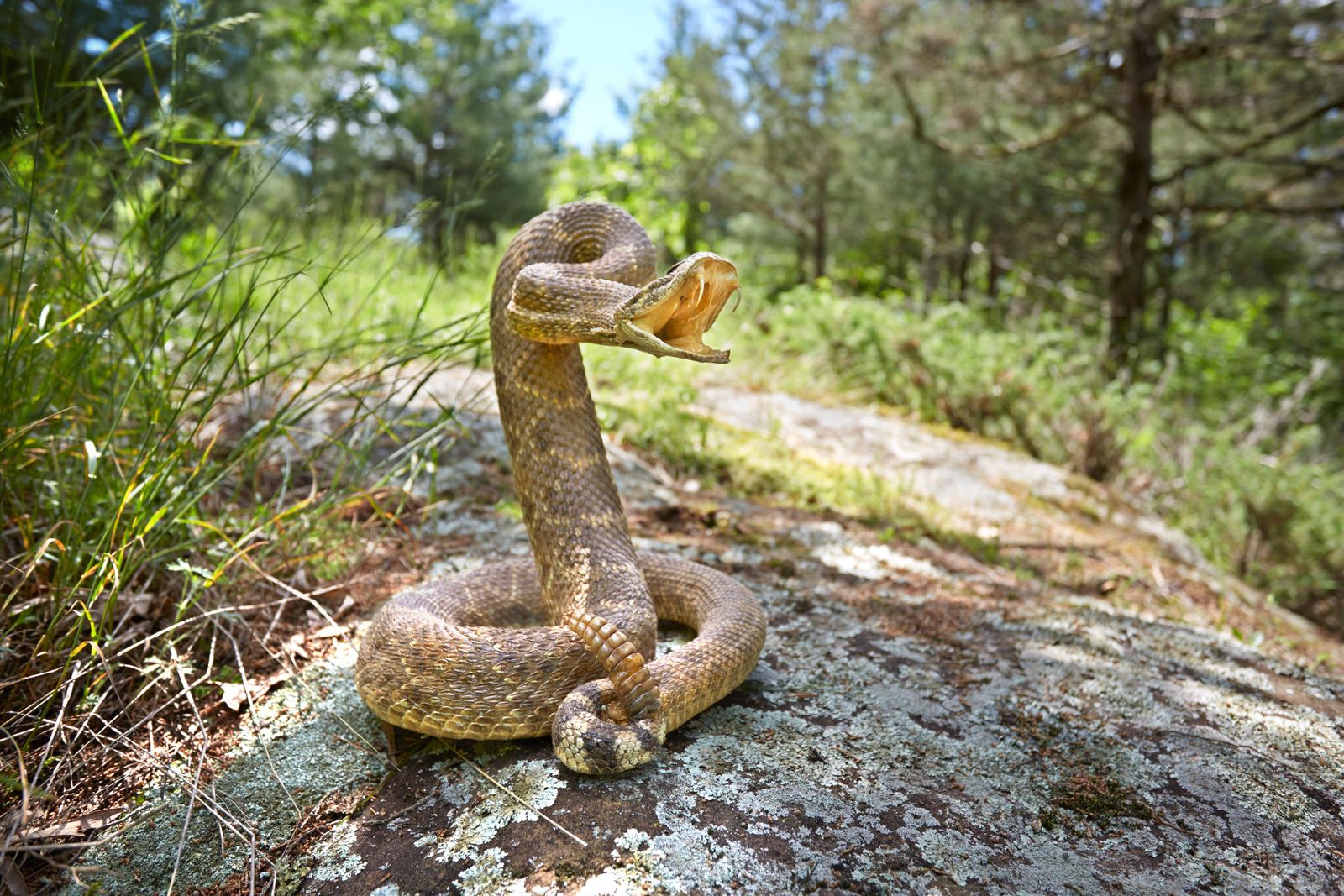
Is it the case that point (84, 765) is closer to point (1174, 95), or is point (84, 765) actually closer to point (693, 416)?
point (693, 416)

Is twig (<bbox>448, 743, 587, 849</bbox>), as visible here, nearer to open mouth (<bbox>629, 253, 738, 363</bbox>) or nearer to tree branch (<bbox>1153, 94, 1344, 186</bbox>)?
open mouth (<bbox>629, 253, 738, 363</bbox>)

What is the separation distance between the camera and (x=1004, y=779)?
2201mm

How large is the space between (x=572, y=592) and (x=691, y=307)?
0.93 metres

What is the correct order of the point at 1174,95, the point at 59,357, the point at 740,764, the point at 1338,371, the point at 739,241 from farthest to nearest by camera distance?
the point at 739,241 → the point at 1338,371 → the point at 1174,95 → the point at 59,357 → the point at 740,764

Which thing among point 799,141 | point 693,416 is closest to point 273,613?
point 693,416

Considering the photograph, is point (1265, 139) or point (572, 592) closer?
point (572, 592)

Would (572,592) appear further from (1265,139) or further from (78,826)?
(1265,139)

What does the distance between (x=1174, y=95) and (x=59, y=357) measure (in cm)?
1190

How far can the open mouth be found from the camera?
79.0 inches

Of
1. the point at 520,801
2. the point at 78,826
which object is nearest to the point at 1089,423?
the point at 520,801

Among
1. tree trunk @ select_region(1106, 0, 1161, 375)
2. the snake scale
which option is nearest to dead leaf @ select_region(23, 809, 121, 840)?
the snake scale

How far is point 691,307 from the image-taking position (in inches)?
83.3

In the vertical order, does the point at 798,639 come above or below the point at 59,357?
below

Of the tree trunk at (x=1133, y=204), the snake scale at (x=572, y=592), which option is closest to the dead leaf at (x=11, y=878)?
the snake scale at (x=572, y=592)
